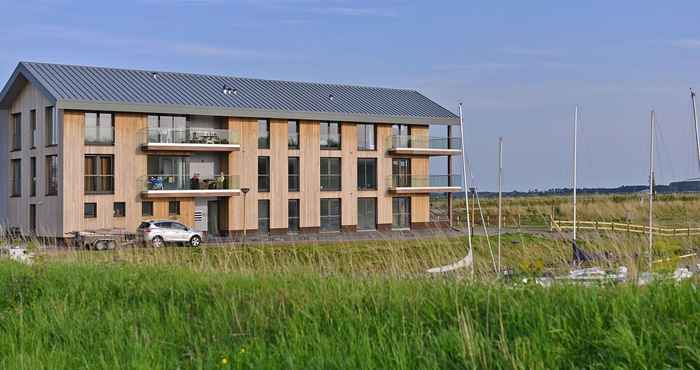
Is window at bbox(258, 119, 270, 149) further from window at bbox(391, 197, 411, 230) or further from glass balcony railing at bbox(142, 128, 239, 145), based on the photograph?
window at bbox(391, 197, 411, 230)

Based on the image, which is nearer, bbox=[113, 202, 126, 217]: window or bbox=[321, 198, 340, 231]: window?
bbox=[113, 202, 126, 217]: window

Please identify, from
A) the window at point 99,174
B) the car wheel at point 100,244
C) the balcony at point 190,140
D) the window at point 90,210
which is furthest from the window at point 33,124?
the car wheel at point 100,244

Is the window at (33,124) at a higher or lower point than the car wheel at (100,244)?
higher

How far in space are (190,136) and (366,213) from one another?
12.1m

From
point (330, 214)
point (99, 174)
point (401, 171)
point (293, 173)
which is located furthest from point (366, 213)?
point (99, 174)

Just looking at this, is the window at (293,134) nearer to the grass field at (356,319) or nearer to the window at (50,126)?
the window at (50,126)

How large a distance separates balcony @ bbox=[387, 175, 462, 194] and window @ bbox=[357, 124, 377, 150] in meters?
2.27

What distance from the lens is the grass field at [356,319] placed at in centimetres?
543

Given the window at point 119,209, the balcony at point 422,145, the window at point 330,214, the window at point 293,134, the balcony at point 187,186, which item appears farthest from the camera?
the balcony at point 422,145

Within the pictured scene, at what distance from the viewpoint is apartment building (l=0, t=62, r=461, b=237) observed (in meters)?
37.5

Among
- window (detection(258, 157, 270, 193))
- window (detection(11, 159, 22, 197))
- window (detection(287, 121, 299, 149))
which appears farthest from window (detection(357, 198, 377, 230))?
window (detection(11, 159, 22, 197))

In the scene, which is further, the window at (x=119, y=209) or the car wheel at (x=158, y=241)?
the window at (x=119, y=209)

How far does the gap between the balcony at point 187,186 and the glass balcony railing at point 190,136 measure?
1780 millimetres

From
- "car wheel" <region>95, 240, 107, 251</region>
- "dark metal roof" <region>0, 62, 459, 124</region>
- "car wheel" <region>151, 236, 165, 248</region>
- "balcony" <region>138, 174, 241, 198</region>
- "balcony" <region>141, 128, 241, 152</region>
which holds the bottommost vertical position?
"car wheel" <region>151, 236, 165, 248</region>
